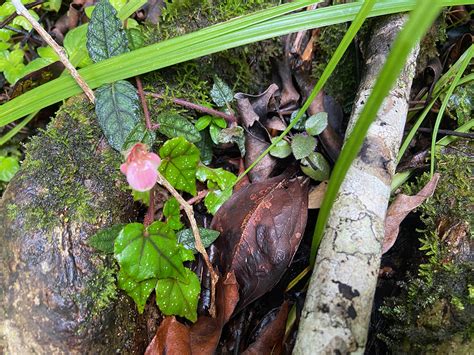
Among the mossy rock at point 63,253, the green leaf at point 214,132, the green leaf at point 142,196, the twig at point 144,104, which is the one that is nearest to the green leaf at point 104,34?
the twig at point 144,104

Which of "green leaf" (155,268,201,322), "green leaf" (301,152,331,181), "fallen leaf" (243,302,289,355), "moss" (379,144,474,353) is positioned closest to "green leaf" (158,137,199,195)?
"green leaf" (155,268,201,322)

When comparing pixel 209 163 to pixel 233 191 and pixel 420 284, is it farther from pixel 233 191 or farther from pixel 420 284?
pixel 420 284

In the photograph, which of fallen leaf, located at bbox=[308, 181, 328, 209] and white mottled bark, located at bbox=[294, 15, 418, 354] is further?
fallen leaf, located at bbox=[308, 181, 328, 209]

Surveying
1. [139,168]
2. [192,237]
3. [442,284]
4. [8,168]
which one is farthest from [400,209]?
[8,168]

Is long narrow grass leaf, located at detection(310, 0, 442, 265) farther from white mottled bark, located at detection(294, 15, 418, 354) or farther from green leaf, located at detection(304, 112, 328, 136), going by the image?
green leaf, located at detection(304, 112, 328, 136)

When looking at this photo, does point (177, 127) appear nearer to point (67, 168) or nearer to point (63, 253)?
point (67, 168)
